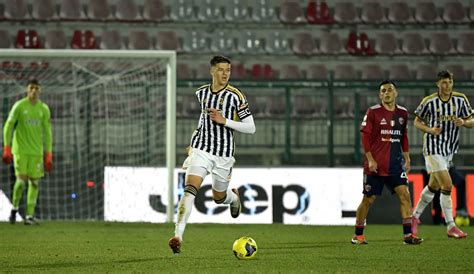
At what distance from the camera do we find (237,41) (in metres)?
22.1

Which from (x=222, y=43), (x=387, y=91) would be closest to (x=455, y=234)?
(x=387, y=91)

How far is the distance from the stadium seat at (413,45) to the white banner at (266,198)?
7441mm

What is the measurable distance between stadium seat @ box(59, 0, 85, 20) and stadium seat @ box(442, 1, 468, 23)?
8.25 metres

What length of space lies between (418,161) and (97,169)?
5282 mm

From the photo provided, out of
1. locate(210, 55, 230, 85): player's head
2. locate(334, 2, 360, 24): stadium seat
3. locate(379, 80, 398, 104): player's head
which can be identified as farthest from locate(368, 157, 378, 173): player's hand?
locate(334, 2, 360, 24): stadium seat

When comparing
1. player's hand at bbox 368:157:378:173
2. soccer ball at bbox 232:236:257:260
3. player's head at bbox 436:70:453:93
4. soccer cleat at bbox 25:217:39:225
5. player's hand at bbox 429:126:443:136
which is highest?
player's head at bbox 436:70:453:93

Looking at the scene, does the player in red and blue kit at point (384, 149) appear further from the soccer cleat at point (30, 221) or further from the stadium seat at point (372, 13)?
the stadium seat at point (372, 13)

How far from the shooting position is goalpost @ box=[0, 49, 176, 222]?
52.7ft

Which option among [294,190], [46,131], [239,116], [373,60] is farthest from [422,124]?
[373,60]

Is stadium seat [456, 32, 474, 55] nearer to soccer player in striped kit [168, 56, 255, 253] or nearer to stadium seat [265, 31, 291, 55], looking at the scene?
stadium seat [265, 31, 291, 55]

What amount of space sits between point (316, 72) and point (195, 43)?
9.04 ft

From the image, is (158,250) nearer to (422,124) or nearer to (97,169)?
(422,124)

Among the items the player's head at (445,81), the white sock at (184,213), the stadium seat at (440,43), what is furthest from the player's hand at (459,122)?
the stadium seat at (440,43)

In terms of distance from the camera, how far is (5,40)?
21.5 metres
